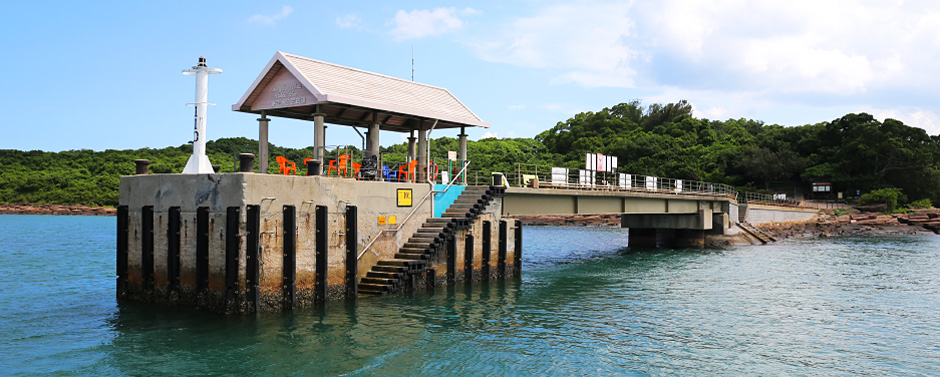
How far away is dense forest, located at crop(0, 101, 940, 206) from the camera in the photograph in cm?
10269

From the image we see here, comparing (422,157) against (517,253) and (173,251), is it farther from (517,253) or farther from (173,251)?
(173,251)

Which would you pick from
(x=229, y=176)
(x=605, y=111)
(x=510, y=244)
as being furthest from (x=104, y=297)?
(x=605, y=111)

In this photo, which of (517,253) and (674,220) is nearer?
(517,253)

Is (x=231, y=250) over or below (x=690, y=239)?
over

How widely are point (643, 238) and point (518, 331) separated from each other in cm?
4075

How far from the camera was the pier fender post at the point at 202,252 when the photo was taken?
67.9 ft

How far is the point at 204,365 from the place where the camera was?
1597cm

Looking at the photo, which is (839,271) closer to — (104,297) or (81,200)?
(104,297)

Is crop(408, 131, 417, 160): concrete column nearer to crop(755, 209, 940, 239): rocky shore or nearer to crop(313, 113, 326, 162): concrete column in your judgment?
crop(313, 113, 326, 162): concrete column

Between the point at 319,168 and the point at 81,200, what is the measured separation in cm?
13549

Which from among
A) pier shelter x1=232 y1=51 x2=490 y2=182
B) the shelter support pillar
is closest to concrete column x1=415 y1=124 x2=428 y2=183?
pier shelter x1=232 y1=51 x2=490 y2=182

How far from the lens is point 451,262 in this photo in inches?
1114

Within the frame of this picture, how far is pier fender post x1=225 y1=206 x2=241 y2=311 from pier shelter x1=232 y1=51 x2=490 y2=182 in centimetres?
656

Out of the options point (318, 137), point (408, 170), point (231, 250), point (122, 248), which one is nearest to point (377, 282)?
point (408, 170)
